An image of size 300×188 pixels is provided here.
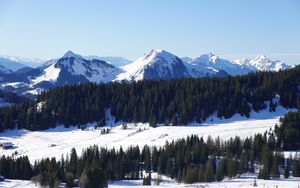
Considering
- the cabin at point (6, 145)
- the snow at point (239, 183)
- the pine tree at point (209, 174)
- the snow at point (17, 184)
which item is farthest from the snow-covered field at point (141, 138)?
the snow at point (17, 184)

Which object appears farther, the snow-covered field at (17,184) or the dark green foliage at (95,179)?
the snow-covered field at (17,184)

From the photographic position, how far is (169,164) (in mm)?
133000

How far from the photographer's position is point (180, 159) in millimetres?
135500

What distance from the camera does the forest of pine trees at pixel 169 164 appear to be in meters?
115

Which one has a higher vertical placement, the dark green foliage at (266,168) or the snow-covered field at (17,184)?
the dark green foliage at (266,168)

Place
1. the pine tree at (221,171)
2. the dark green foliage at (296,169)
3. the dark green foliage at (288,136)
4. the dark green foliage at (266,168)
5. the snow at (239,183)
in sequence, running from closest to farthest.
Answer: the snow at (239,183), the dark green foliage at (266,168), the pine tree at (221,171), the dark green foliage at (296,169), the dark green foliage at (288,136)

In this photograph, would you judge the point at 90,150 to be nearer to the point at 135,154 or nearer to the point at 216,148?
the point at 135,154

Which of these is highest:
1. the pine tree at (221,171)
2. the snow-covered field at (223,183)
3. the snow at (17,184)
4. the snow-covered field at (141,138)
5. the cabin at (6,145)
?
the snow-covered field at (141,138)

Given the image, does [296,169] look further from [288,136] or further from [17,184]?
[17,184]

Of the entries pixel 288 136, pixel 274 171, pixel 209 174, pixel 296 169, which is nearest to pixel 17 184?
pixel 209 174

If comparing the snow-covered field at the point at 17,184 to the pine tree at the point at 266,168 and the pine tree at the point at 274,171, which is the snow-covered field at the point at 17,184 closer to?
the pine tree at the point at 266,168

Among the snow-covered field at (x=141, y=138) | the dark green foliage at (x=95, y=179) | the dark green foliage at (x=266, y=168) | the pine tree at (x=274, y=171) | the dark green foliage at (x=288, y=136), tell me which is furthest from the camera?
the snow-covered field at (x=141, y=138)

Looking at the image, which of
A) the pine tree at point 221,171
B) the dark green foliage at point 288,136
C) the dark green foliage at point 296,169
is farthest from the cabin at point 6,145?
the dark green foliage at point 296,169

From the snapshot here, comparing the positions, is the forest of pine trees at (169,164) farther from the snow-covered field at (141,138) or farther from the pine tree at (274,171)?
Answer: the snow-covered field at (141,138)
